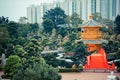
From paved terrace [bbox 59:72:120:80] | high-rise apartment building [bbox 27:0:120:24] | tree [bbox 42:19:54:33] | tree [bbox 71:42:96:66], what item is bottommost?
paved terrace [bbox 59:72:120:80]

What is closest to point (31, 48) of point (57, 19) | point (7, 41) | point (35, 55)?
point (35, 55)

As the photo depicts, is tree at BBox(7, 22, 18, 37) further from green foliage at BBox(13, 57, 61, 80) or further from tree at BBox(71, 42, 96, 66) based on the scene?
green foliage at BBox(13, 57, 61, 80)

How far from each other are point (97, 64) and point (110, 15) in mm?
38967

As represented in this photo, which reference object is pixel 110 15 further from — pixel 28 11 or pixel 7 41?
pixel 7 41

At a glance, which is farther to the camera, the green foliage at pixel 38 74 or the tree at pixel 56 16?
the tree at pixel 56 16

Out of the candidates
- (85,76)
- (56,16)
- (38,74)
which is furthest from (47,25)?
(38,74)

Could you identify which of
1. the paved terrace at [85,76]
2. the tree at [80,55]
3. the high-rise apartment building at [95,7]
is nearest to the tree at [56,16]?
the high-rise apartment building at [95,7]

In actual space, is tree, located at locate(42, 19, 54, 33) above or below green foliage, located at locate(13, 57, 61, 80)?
above

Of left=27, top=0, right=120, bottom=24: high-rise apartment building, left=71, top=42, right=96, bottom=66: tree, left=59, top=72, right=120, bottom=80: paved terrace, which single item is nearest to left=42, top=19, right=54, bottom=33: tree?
left=71, top=42, right=96, bottom=66: tree

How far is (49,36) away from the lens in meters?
36.3

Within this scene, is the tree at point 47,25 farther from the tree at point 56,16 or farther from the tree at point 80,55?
the tree at point 80,55

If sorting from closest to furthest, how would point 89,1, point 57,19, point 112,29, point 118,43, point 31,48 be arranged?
1. point 31,48
2. point 118,43
3. point 112,29
4. point 57,19
5. point 89,1

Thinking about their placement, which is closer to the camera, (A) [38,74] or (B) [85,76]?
(A) [38,74]

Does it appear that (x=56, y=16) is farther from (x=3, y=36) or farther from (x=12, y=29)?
(x=3, y=36)
